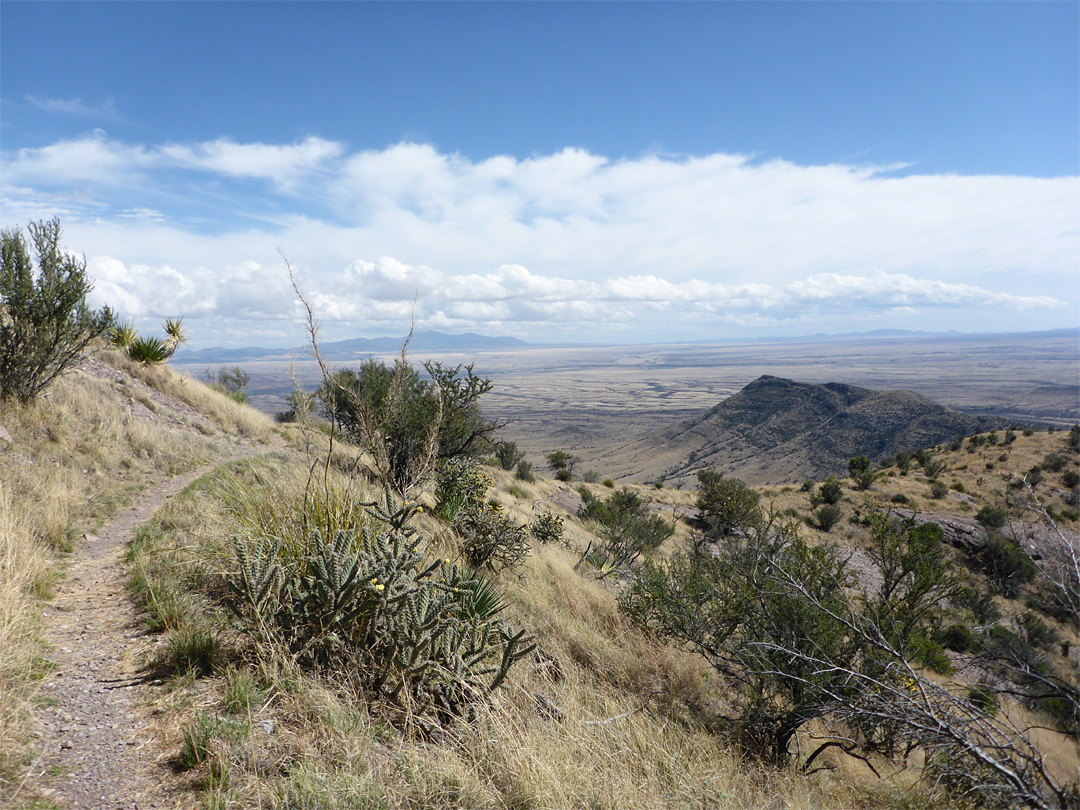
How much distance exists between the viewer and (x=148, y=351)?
55.6ft

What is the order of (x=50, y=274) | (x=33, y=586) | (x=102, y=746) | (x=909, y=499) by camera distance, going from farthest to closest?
(x=909, y=499) < (x=50, y=274) < (x=33, y=586) < (x=102, y=746)

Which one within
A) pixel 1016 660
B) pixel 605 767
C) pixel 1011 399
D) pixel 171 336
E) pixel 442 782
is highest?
pixel 171 336

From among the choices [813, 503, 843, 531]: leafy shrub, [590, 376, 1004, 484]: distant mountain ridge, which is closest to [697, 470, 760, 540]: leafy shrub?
[813, 503, 843, 531]: leafy shrub

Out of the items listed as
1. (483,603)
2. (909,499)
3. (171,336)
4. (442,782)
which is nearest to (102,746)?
(442,782)

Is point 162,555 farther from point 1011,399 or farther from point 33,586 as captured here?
point 1011,399

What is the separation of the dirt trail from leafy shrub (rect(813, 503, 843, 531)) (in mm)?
23250

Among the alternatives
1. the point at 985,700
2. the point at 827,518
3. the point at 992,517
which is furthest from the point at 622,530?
the point at 992,517

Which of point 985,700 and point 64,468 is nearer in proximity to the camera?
A: point 985,700

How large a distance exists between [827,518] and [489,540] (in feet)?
63.6

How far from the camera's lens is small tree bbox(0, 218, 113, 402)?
8844mm

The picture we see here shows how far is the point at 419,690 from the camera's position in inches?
135

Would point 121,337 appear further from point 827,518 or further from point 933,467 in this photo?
point 933,467

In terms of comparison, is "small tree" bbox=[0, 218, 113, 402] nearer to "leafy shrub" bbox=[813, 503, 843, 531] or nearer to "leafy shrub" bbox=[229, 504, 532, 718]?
"leafy shrub" bbox=[229, 504, 532, 718]

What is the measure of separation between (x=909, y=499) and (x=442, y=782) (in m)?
26.3
